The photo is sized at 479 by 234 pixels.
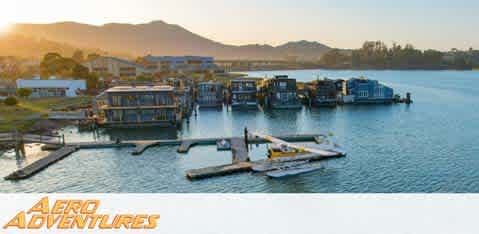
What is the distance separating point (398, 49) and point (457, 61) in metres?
22.0

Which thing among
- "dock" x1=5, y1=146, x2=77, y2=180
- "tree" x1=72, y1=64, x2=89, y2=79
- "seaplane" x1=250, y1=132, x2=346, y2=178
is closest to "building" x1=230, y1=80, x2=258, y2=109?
"seaplane" x1=250, y1=132, x2=346, y2=178

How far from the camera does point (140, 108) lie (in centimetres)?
3075

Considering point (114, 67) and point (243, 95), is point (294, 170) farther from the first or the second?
point (114, 67)

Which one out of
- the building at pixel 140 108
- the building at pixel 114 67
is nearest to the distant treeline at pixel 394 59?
the building at pixel 114 67

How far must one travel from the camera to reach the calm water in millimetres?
16448

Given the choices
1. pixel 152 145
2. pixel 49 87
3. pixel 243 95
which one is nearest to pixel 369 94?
pixel 243 95

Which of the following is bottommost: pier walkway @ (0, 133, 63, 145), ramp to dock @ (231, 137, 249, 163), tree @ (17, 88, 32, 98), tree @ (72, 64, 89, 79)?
ramp to dock @ (231, 137, 249, 163)

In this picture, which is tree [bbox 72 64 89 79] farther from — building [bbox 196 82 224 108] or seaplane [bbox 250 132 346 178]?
seaplane [bbox 250 132 346 178]

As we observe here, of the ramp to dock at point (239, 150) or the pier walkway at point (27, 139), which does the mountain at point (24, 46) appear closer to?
the pier walkway at point (27, 139)

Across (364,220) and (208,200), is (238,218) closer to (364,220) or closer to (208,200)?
(208,200)

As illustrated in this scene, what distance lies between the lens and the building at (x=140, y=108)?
30.6 metres

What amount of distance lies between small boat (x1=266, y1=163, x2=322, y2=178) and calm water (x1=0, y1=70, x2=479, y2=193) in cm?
37

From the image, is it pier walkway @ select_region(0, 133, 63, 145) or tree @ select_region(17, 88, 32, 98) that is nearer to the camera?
pier walkway @ select_region(0, 133, 63, 145)

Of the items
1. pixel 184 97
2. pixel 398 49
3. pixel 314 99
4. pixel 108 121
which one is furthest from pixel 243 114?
pixel 398 49
